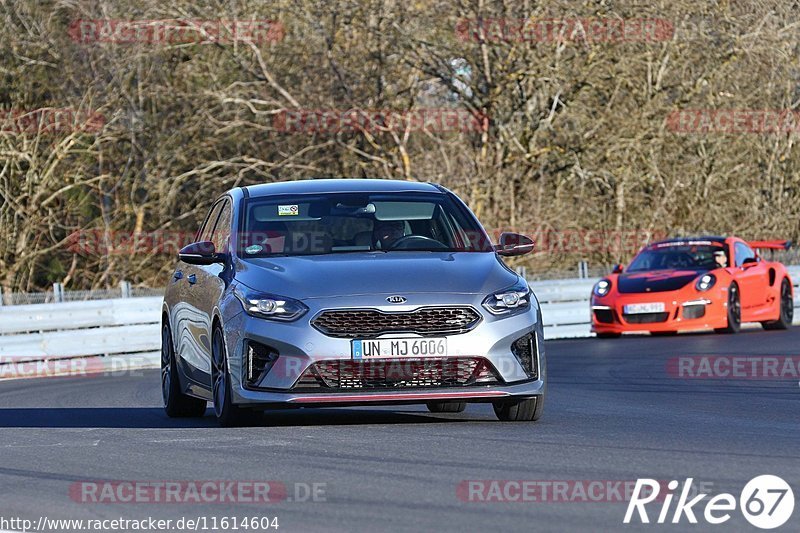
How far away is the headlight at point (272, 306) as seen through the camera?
9.40 metres

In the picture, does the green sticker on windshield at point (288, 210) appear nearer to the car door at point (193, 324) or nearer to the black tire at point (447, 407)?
the car door at point (193, 324)

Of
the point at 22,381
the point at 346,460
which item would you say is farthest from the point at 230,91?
the point at 346,460

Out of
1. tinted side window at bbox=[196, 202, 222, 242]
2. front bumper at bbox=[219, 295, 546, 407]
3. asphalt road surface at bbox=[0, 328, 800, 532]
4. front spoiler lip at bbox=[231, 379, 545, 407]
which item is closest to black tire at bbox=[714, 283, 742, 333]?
asphalt road surface at bbox=[0, 328, 800, 532]

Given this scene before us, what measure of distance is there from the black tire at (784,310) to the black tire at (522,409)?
14.2 m

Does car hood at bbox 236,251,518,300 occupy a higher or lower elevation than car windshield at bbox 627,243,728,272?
higher

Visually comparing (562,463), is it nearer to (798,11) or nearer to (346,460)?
(346,460)

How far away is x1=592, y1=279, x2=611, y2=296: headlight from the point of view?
22.8m

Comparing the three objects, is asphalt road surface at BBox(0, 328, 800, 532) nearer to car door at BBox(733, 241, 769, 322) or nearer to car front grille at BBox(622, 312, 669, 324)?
car front grille at BBox(622, 312, 669, 324)

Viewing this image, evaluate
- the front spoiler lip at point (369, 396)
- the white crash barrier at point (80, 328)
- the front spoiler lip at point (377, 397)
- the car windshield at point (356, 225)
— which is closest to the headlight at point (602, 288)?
the white crash barrier at point (80, 328)

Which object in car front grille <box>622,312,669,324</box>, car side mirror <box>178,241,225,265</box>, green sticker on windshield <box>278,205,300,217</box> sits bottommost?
car front grille <box>622,312,669,324</box>

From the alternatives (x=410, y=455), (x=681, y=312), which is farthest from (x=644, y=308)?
(x=410, y=455)

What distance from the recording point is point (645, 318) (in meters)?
22.2

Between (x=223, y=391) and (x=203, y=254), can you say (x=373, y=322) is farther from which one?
(x=203, y=254)

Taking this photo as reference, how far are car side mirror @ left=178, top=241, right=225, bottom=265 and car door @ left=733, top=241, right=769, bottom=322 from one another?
1341cm
